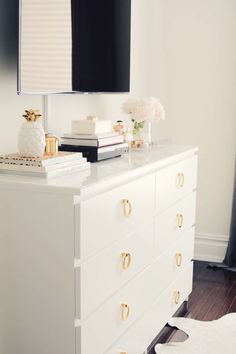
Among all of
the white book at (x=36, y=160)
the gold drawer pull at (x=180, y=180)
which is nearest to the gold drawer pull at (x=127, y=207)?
the white book at (x=36, y=160)

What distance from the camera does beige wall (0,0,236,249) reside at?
147 inches

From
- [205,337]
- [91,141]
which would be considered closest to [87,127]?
[91,141]

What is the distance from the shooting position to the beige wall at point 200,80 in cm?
373

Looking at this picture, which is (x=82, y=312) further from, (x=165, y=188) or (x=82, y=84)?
(x=82, y=84)

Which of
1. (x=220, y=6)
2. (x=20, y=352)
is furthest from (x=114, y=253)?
(x=220, y=6)

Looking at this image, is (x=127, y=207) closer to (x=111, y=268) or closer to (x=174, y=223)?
(x=111, y=268)

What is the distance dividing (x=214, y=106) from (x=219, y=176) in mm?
488

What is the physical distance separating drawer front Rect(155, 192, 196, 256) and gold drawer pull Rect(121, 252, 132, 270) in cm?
37

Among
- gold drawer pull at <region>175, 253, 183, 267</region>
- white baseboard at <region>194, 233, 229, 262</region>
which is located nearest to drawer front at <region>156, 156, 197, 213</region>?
gold drawer pull at <region>175, 253, 183, 267</region>

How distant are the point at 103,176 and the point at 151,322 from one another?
87 centimetres

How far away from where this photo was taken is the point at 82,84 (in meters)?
2.61

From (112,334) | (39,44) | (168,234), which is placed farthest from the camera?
(168,234)

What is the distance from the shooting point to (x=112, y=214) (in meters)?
1.95

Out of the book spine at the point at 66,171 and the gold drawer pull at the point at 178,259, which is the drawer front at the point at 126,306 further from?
the book spine at the point at 66,171
